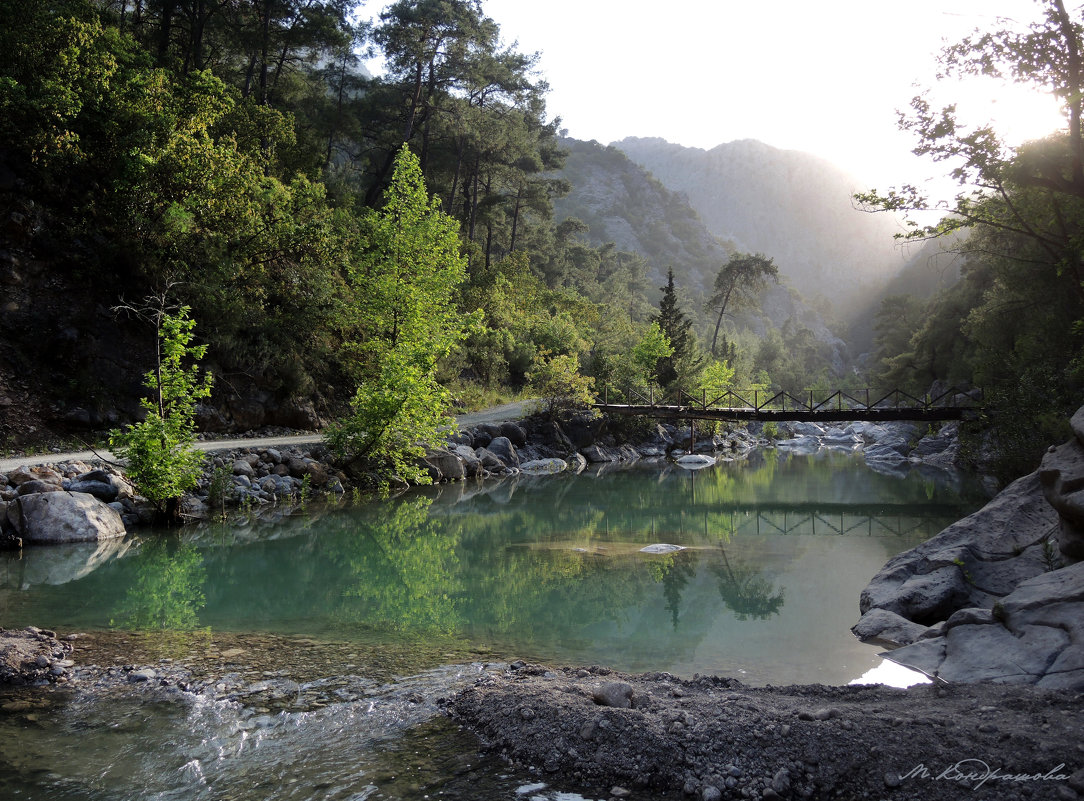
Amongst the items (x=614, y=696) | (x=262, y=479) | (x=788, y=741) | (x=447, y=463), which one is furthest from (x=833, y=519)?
(x=788, y=741)

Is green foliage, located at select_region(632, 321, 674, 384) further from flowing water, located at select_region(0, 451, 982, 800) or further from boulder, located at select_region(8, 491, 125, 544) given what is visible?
boulder, located at select_region(8, 491, 125, 544)

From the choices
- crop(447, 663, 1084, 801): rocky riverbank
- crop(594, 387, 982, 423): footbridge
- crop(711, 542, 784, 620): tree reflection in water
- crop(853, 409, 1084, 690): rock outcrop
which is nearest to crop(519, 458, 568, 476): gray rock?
crop(594, 387, 982, 423): footbridge

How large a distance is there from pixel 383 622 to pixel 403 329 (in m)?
11.1

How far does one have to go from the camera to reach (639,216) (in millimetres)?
Answer: 132625

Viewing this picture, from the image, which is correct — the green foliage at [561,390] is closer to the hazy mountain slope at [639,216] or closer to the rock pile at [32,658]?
the rock pile at [32,658]

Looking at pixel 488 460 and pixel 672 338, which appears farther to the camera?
pixel 672 338

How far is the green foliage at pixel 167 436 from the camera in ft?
35.8

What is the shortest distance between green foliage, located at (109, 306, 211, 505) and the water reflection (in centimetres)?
101

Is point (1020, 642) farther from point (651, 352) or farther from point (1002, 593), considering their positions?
point (651, 352)

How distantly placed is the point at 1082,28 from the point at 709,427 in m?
25.7

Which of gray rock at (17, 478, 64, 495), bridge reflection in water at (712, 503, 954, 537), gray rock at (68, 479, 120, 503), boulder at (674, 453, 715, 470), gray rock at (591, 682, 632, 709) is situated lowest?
boulder at (674, 453, 715, 470)

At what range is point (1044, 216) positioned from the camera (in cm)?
1205

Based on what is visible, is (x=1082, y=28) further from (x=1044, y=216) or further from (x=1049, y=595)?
(x=1049, y=595)

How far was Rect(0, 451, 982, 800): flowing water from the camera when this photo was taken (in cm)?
406
